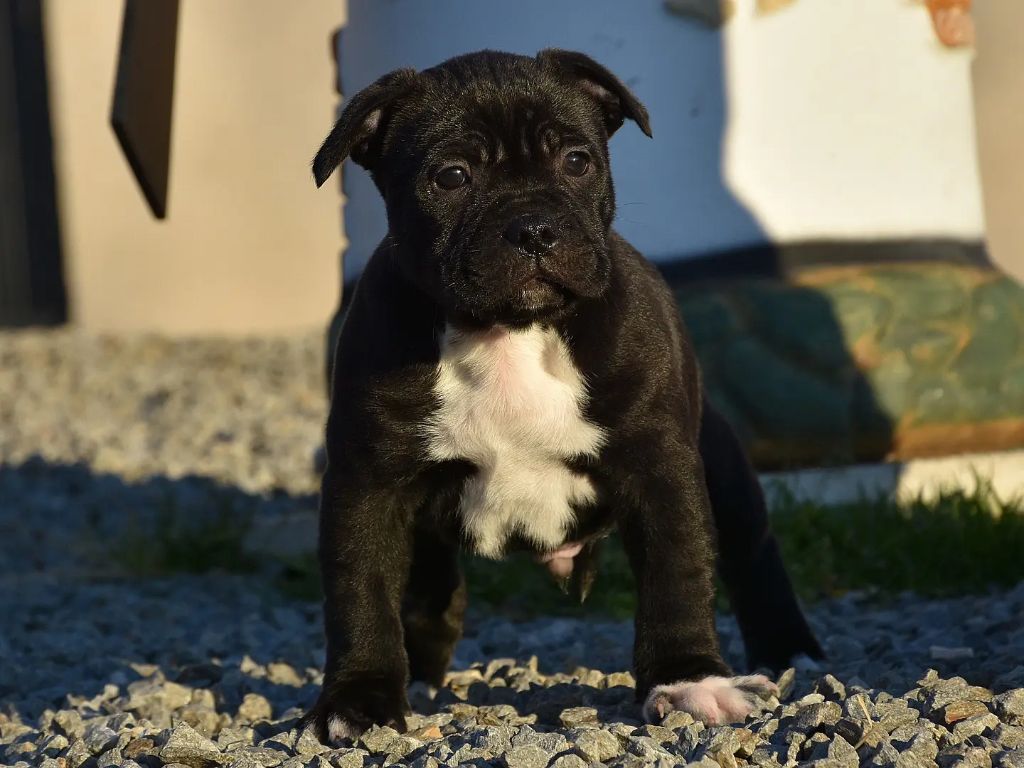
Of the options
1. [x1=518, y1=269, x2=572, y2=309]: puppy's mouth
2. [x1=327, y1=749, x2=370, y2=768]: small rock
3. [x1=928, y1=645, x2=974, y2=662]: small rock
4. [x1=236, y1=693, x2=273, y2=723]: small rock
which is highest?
[x1=518, y1=269, x2=572, y2=309]: puppy's mouth

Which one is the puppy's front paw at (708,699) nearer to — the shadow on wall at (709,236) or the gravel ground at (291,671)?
the gravel ground at (291,671)

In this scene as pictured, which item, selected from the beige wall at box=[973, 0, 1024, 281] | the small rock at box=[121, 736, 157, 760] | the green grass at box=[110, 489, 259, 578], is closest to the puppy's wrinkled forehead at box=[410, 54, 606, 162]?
the small rock at box=[121, 736, 157, 760]

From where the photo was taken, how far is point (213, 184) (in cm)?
1268

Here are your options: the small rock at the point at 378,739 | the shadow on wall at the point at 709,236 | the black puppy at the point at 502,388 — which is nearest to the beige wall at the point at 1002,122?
the shadow on wall at the point at 709,236

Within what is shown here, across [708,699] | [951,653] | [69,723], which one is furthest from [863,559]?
[69,723]

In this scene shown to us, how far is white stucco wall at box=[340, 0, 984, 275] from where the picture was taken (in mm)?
5871

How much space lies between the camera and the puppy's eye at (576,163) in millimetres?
3611

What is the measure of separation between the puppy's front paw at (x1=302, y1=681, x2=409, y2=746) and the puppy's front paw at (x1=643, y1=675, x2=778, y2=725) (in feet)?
1.79

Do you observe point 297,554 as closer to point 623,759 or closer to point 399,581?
point 399,581

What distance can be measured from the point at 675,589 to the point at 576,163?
1.02m

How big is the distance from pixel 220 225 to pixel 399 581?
31.5ft

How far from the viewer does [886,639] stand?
414 cm

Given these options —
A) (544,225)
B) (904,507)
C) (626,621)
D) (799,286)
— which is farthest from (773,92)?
(544,225)

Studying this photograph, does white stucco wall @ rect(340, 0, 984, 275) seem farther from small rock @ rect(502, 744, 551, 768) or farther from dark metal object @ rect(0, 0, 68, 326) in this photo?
dark metal object @ rect(0, 0, 68, 326)
